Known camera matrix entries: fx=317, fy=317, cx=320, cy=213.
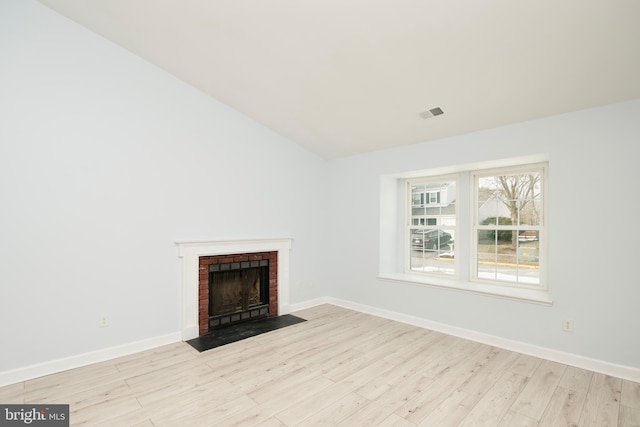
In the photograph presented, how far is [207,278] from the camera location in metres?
3.97

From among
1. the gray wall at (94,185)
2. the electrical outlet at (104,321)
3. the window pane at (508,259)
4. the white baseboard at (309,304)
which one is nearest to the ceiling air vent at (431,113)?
the window pane at (508,259)

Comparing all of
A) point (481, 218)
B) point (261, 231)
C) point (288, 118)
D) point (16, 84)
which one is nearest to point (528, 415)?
point (481, 218)

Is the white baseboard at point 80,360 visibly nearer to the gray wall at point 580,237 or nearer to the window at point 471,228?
the window at point 471,228

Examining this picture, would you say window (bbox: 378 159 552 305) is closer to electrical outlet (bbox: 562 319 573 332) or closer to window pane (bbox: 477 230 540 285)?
window pane (bbox: 477 230 540 285)

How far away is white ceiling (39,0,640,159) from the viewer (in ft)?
7.40

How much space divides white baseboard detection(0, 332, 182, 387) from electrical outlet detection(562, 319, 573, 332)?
411cm

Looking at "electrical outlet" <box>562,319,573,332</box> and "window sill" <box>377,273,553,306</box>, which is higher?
"window sill" <box>377,273,553,306</box>

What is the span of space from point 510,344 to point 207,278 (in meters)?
3.58

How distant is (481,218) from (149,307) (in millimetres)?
4185

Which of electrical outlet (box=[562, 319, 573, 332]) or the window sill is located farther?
the window sill

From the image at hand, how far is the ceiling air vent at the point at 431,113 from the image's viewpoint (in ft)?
11.3

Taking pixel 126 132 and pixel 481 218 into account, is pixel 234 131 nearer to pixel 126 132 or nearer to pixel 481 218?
pixel 126 132

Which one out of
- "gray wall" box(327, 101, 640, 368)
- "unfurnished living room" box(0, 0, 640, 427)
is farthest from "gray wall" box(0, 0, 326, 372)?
"gray wall" box(327, 101, 640, 368)

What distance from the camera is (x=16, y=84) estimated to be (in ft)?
9.25
